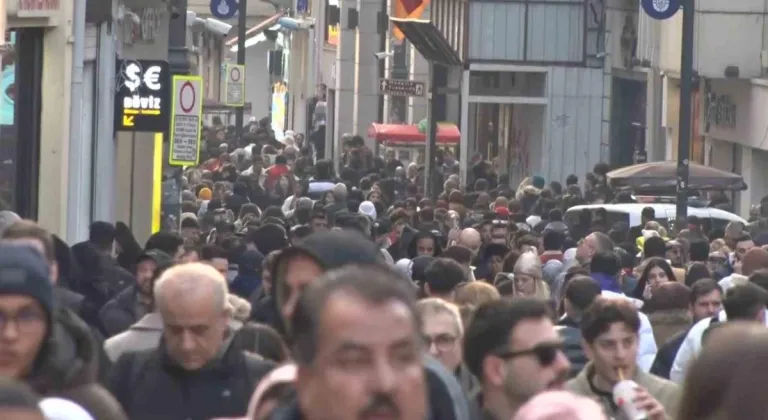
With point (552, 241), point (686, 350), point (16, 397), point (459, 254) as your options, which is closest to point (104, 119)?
point (552, 241)

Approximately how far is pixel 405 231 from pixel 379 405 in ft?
56.2

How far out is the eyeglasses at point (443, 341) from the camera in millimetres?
7941

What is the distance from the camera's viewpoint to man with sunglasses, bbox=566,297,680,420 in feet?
25.6

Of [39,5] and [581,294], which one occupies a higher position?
[39,5]

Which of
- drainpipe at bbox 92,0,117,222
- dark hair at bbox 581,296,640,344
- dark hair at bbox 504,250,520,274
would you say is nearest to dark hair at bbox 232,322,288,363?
dark hair at bbox 581,296,640,344

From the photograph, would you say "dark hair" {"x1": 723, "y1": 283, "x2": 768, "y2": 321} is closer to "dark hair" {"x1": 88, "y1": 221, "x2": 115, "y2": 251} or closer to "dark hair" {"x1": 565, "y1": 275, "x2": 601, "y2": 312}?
"dark hair" {"x1": 565, "y1": 275, "x2": 601, "y2": 312}

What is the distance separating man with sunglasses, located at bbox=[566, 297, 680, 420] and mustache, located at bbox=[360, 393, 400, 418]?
153 inches

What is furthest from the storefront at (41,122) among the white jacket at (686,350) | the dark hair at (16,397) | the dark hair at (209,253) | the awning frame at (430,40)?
the awning frame at (430,40)

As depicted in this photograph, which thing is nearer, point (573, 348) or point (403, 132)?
point (573, 348)

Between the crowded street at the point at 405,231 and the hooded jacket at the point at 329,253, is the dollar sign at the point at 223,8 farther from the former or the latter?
the hooded jacket at the point at 329,253

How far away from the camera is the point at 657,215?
26.5 meters

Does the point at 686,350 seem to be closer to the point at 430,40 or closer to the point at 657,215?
the point at 657,215

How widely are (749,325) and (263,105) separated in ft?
291

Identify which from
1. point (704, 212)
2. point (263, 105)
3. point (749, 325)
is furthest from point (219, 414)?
point (263, 105)
